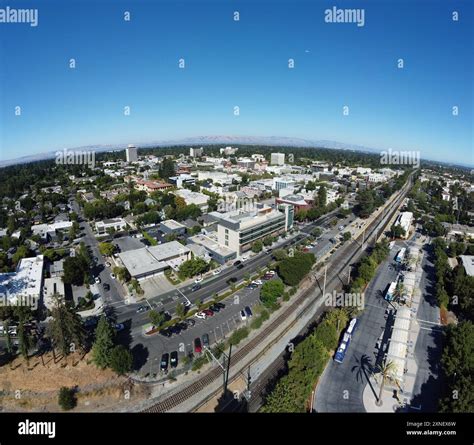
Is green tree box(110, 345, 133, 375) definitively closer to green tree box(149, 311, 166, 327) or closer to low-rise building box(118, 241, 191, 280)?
green tree box(149, 311, 166, 327)

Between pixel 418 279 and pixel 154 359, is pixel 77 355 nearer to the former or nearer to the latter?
pixel 154 359

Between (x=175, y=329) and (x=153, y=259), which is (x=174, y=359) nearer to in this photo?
(x=175, y=329)

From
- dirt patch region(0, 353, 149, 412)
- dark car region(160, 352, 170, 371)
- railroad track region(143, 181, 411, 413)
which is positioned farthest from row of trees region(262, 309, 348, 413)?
dirt patch region(0, 353, 149, 412)

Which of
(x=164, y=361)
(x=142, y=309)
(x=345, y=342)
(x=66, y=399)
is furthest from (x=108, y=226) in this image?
(x=345, y=342)

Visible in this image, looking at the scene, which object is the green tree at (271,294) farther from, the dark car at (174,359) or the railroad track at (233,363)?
the dark car at (174,359)

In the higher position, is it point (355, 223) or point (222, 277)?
point (355, 223)

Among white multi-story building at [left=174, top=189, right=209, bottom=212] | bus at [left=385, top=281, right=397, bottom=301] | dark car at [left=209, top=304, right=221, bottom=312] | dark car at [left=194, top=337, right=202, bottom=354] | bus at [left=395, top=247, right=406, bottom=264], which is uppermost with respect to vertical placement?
white multi-story building at [left=174, top=189, right=209, bottom=212]
